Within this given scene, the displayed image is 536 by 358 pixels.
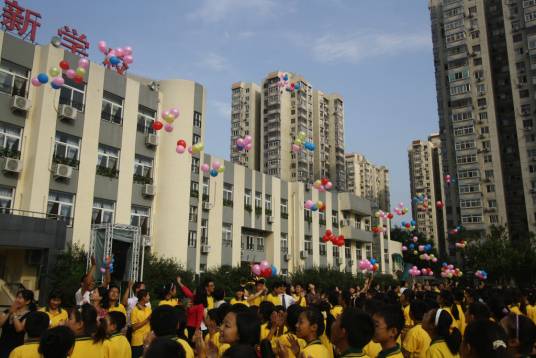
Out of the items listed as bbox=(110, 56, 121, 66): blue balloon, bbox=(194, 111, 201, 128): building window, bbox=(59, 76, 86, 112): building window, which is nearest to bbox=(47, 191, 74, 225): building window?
bbox=(59, 76, 86, 112): building window

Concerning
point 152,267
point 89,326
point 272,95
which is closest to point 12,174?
point 152,267

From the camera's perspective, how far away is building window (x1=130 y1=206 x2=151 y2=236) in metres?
22.6

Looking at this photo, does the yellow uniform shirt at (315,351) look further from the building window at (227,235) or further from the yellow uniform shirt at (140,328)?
the building window at (227,235)

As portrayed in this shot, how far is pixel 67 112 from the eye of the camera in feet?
64.4

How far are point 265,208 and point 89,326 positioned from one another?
28.2 m

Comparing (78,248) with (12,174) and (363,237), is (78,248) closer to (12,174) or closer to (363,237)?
(12,174)

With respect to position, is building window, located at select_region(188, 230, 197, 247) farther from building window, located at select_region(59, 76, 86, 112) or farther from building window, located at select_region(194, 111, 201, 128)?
building window, located at select_region(59, 76, 86, 112)

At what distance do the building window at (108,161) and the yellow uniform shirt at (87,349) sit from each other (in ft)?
60.7

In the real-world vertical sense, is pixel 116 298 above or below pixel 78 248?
below

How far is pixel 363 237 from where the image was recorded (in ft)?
130

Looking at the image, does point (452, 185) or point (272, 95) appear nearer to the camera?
point (452, 185)

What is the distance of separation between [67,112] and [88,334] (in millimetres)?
17788

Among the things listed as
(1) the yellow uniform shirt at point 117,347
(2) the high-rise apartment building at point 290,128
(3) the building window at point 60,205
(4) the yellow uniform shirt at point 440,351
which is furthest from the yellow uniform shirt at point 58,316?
(2) the high-rise apartment building at point 290,128

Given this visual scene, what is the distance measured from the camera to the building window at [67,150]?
19656 mm
